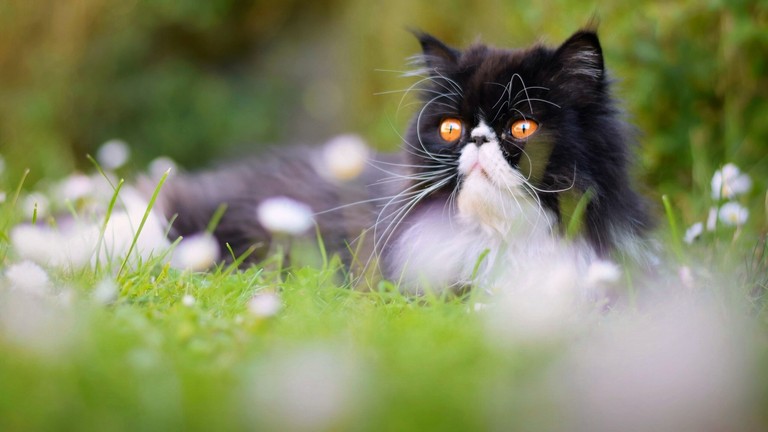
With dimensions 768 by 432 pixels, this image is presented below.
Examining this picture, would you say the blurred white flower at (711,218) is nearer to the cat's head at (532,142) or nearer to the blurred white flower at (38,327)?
the cat's head at (532,142)

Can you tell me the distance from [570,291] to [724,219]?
1.02m

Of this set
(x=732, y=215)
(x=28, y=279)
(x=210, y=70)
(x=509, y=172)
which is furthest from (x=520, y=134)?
(x=210, y=70)

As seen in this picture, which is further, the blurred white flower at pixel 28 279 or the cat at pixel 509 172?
the cat at pixel 509 172

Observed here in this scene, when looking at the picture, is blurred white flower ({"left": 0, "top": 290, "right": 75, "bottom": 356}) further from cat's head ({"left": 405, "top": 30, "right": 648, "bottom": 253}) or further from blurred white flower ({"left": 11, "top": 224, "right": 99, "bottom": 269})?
cat's head ({"left": 405, "top": 30, "right": 648, "bottom": 253})

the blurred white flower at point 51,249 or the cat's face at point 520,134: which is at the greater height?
the cat's face at point 520,134

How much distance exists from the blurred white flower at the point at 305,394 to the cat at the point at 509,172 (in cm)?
82

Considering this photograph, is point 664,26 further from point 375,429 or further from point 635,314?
point 375,429

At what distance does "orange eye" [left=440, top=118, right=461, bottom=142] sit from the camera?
2.20 m

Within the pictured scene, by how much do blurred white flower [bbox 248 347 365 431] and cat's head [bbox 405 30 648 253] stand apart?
98 cm

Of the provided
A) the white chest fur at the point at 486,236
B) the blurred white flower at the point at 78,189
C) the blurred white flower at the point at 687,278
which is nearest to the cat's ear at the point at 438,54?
the white chest fur at the point at 486,236

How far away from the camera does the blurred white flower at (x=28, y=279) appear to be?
1.66 m

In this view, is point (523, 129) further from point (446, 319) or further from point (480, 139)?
point (446, 319)

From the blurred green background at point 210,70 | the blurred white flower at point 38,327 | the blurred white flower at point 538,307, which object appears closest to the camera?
the blurred white flower at point 38,327

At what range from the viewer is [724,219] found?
2.54 m
